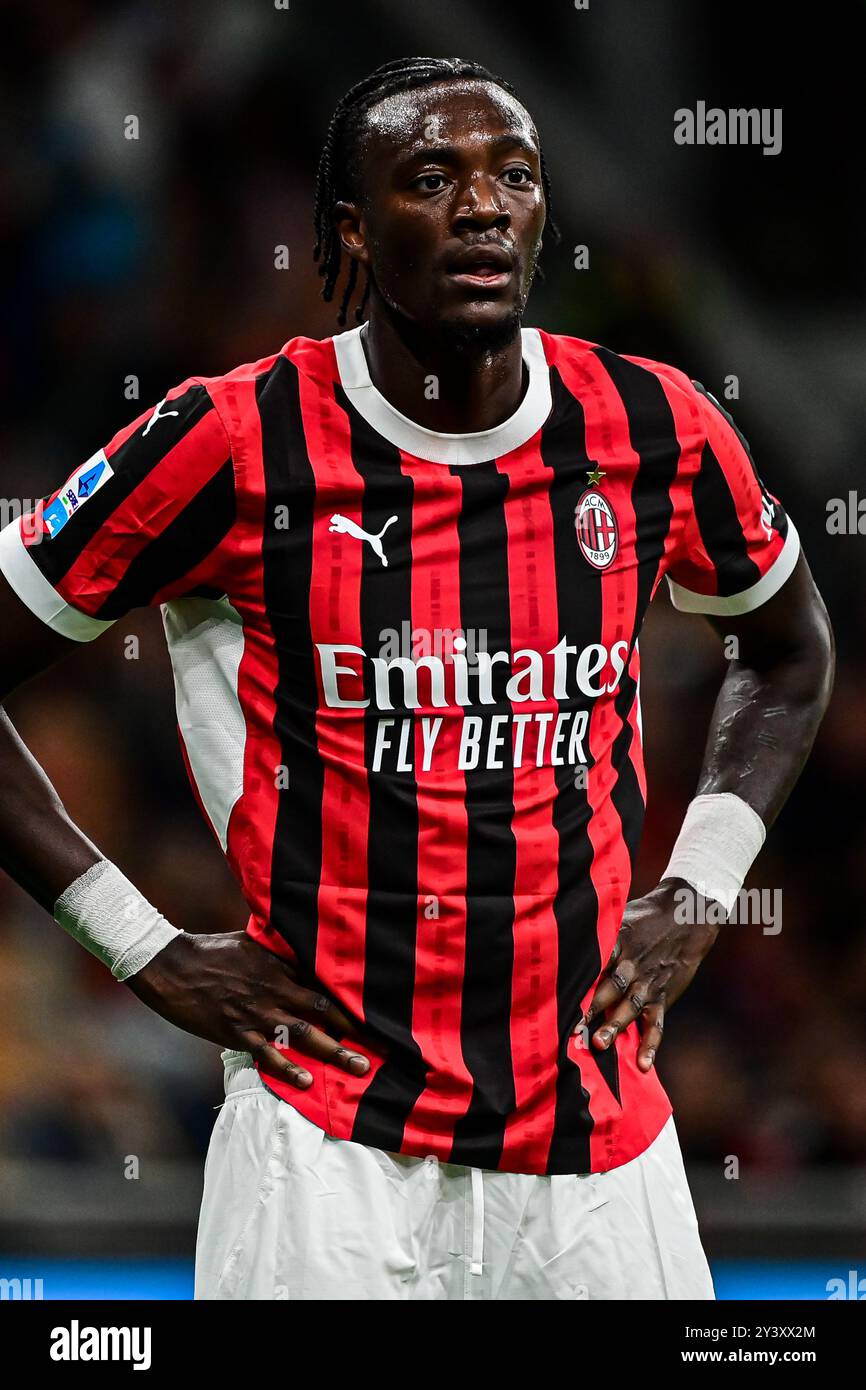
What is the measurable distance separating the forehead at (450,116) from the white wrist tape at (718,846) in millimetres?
802

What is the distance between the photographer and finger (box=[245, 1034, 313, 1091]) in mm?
1644

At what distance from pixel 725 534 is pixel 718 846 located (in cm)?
38

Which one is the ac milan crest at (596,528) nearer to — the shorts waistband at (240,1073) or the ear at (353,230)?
the ear at (353,230)

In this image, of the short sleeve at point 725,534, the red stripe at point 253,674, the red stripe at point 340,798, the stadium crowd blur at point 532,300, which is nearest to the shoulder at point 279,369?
the red stripe at point 253,674

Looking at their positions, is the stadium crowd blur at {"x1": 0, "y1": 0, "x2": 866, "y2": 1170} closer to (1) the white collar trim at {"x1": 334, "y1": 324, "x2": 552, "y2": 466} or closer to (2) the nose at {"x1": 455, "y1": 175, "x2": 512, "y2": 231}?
(1) the white collar trim at {"x1": 334, "y1": 324, "x2": 552, "y2": 466}

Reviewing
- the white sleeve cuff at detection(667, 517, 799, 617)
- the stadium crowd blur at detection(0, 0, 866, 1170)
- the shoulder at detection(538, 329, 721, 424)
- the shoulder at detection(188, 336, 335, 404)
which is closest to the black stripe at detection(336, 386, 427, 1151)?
the shoulder at detection(188, 336, 335, 404)

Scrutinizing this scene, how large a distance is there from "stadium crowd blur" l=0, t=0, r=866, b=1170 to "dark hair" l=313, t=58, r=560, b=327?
1915mm

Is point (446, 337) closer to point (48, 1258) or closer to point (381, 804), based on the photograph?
point (381, 804)

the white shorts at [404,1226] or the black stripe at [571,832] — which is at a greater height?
the black stripe at [571,832]

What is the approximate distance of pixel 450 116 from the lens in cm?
168

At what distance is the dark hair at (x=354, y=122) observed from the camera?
5.68 ft

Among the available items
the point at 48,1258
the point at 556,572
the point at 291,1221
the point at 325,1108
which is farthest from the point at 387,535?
the point at 48,1258

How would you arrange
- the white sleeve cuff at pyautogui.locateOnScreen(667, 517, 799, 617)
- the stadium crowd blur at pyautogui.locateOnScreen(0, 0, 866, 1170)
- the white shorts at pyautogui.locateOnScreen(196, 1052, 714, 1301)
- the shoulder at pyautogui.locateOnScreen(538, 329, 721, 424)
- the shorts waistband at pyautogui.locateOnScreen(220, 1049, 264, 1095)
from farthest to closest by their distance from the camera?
the stadium crowd blur at pyautogui.locateOnScreen(0, 0, 866, 1170) → the white sleeve cuff at pyautogui.locateOnScreen(667, 517, 799, 617) → the shoulder at pyautogui.locateOnScreen(538, 329, 721, 424) → the shorts waistband at pyautogui.locateOnScreen(220, 1049, 264, 1095) → the white shorts at pyautogui.locateOnScreen(196, 1052, 714, 1301)

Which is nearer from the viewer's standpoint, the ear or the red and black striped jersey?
the red and black striped jersey
